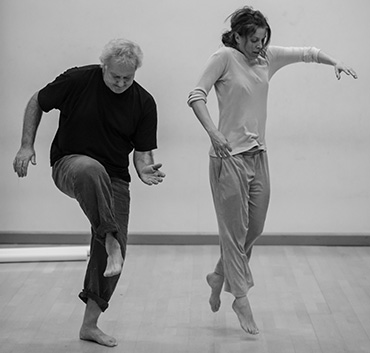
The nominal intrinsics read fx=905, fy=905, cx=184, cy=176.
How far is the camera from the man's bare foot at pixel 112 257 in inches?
156

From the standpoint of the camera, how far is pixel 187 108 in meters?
6.35

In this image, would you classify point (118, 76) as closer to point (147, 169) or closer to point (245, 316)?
point (147, 169)

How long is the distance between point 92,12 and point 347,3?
1.75m

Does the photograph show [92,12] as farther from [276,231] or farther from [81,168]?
[81,168]

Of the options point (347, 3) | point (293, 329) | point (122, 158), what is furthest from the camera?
point (347, 3)

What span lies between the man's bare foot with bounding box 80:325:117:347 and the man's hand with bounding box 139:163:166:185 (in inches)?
30.1

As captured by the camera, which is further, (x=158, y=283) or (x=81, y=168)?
(x=158, y=283)

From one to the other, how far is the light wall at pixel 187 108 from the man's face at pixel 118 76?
226 centimetres

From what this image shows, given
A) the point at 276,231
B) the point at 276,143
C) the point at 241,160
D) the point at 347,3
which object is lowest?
the point at 276,231

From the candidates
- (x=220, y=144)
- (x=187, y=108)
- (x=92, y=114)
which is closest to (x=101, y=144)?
(x=92, y=114)

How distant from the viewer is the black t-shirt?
4066 millimetres

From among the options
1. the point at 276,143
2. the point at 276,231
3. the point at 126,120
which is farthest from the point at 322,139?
the point at 126,120

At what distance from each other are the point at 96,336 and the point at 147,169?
0.83 m

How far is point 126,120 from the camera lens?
13.5 feet
